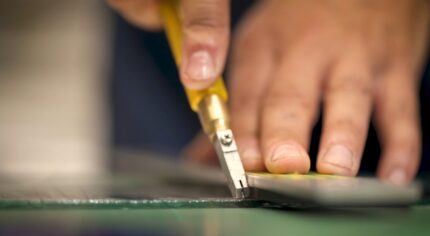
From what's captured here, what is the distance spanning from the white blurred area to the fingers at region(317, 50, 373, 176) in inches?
30.6

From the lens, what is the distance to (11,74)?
1.33 metres

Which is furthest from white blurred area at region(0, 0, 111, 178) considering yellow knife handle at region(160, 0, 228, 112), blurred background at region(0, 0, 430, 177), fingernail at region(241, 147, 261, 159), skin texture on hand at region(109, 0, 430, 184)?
fingernail at region(241, 147, 261, 159)

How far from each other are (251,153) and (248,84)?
194 millimetres

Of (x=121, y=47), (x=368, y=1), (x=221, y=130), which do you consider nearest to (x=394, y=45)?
(x=368, y=1)

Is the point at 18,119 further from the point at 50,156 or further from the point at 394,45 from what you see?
the point at 394,45

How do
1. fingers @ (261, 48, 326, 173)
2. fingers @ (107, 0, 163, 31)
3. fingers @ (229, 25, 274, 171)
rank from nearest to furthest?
fingers @ (261, 48, 326, 173), fingers @ (229, 25, 274, 171), fingers @ (107, 0, 163, 31)

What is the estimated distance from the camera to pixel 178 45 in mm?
611

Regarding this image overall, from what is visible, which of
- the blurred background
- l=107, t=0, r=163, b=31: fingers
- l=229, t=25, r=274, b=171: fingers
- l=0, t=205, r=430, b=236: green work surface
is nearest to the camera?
l=0, t=205, r=430, b=236: green work surface

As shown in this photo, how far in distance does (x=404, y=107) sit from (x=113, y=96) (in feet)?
2.69

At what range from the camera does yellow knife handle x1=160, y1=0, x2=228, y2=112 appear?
0.53m

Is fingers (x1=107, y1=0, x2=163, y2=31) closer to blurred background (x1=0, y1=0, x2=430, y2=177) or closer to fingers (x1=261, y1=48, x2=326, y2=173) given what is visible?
fingers (x1=261, y1=48, x2=326, y2=173)

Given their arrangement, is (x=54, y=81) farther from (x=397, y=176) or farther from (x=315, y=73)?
(x=397, y=176)

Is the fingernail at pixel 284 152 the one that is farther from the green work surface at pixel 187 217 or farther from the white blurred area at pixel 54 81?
the white blurred area at pixel 54 81

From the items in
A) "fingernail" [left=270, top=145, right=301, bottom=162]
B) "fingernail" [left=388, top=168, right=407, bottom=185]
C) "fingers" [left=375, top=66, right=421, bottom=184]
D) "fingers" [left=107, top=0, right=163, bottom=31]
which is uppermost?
"fingers" [left=107, top=0, right=163, bottom=31]
